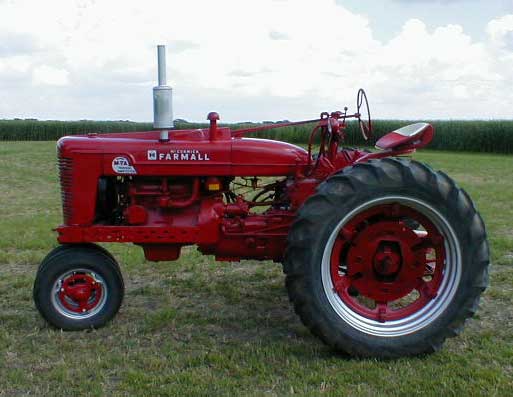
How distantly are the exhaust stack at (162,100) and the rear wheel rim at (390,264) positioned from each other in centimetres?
139

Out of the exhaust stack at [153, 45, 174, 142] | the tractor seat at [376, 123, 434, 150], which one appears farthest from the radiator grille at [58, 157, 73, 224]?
the tractor seat at [376, 123, 434, 150]

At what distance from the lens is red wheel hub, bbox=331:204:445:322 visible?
4.16m

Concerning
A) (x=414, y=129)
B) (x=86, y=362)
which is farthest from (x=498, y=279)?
(x=86, y=362)

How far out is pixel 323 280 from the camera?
400cm

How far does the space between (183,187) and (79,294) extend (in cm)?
102

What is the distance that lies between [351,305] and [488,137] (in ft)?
102

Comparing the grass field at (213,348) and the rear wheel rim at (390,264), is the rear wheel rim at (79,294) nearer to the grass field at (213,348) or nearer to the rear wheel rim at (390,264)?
the grass field at (213,348)

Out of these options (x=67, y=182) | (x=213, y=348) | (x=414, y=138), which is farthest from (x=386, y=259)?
(x=67, y=182)

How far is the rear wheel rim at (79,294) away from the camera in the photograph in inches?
178

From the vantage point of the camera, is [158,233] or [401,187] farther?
[158,233]

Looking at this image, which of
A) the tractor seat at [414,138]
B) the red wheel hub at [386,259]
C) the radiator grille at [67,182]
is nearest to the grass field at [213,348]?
the red wheel hub at [386,259]

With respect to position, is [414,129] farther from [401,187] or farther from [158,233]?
[158,233]

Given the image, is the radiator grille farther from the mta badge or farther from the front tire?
the front tire

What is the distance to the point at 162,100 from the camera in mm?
4402
